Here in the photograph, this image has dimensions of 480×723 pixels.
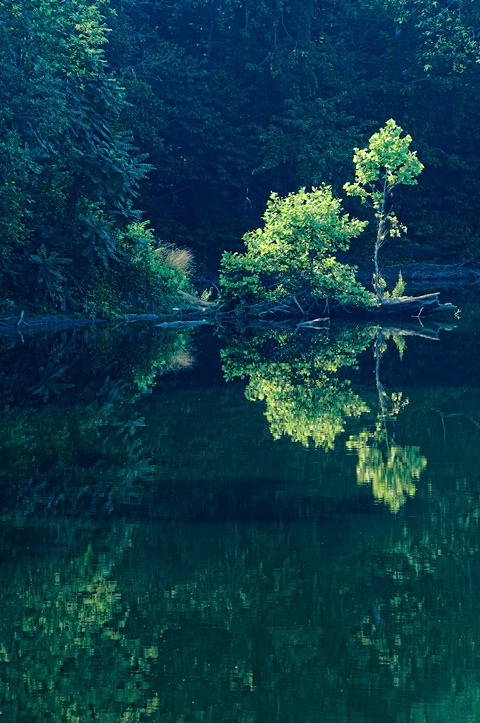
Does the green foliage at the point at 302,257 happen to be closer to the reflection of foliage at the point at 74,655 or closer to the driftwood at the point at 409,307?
the driftwood at the point at 409,307

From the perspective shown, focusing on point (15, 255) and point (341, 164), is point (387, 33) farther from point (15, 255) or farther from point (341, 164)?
point (15, 255)

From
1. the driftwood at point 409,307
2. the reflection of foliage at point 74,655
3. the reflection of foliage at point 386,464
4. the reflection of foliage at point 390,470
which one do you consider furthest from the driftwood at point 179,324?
the reflection of foliage at point 74,655

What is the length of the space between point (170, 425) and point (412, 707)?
30.5ft

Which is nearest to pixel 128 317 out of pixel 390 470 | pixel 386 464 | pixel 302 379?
pixel 302 379

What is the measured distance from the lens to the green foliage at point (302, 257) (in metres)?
32.9

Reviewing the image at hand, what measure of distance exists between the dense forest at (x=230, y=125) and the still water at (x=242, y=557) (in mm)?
17177

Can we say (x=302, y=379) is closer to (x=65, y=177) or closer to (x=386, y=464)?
(x=386, y=464)

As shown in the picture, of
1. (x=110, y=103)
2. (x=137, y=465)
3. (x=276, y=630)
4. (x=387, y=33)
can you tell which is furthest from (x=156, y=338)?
(x=387, y=33)

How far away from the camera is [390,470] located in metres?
11.5

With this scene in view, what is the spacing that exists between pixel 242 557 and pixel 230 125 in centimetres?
4527

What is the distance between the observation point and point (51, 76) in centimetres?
2977

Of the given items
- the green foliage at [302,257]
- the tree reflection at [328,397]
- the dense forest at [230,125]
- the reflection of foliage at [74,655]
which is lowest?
the reflection of foliage at [74,655]

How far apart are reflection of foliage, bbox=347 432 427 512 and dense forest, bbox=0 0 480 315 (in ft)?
70.3

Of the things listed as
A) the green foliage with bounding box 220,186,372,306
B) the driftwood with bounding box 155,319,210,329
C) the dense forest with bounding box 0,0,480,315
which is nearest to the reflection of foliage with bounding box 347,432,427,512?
the green foliage with bounding box 220,186,372,306
